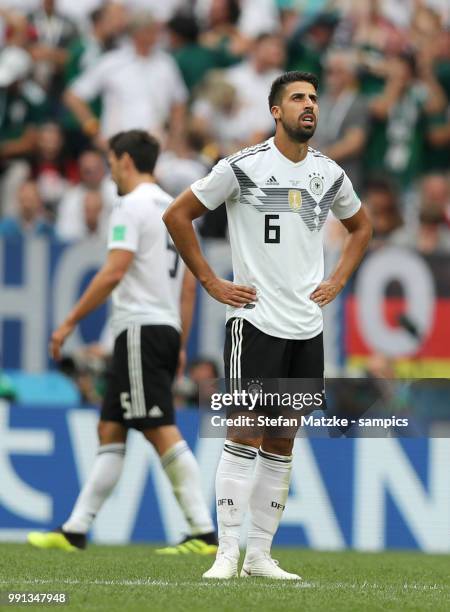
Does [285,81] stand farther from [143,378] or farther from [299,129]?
[143,378]

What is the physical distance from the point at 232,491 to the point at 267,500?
0.82ft

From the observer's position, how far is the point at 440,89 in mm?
15297

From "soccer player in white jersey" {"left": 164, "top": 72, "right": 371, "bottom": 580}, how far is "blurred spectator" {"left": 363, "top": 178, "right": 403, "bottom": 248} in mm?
6761

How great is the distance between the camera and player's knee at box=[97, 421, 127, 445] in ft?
28.2

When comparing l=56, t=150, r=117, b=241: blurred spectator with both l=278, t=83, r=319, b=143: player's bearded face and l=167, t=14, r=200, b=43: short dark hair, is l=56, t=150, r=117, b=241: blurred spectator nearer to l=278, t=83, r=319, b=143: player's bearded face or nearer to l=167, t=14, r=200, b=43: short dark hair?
l=167, t=14, r=200, b=43: short dark hair

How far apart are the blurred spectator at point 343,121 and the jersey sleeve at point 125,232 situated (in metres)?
5.80

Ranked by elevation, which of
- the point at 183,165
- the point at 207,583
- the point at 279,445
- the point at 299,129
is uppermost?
the point at 183,165

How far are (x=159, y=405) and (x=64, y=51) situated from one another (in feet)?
24.1

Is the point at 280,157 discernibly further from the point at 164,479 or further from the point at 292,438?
the point at 164,479

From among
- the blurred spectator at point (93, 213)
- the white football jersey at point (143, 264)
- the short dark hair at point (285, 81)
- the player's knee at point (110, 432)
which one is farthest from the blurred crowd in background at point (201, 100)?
the short dark hair at point (285, 81)

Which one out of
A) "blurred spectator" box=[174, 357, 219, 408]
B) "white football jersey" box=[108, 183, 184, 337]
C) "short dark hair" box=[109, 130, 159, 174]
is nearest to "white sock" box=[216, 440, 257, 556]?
"white football jersey" box=[108, 183, 184, 337]

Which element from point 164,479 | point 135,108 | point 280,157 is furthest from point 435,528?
point 135,108

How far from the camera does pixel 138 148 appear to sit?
344 inches

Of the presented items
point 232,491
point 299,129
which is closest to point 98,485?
point 232,491
